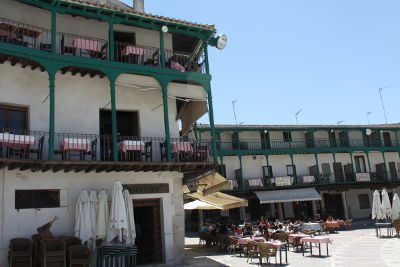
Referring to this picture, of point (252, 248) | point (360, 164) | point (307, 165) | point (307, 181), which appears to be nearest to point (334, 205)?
point (307, 165)

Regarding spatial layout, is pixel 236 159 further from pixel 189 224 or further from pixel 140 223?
pixel 140 223

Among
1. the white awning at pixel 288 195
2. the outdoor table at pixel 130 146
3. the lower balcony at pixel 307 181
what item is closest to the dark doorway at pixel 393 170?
the lower balcony at pixel 307 181

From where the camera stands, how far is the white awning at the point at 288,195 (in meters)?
33.4

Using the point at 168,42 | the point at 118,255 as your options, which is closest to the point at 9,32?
the point at 168,42

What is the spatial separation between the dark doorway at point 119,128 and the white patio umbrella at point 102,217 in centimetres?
188

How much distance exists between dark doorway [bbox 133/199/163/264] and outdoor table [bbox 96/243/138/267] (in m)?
2.47

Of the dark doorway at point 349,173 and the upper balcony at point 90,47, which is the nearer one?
the upper balcony at point 90,47

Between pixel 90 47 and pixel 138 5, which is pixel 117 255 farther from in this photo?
pixel 138 5

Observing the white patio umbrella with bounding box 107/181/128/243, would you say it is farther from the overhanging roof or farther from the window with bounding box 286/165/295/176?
the window with bounding box 286/165/295/176

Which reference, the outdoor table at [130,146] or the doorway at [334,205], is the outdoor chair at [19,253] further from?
the doorway at [334,205]

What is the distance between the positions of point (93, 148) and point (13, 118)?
110 inches

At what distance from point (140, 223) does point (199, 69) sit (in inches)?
268

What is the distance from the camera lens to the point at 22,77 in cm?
1362

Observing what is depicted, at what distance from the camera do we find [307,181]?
36.2 meters
